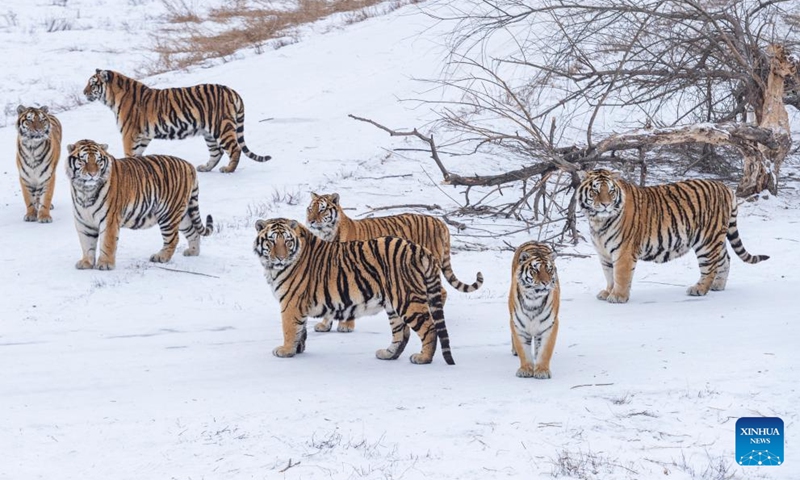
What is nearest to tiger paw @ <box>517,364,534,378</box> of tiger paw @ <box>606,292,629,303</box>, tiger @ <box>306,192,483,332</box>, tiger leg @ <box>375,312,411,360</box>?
tiger leg @ <box>375,312,411,360</box>

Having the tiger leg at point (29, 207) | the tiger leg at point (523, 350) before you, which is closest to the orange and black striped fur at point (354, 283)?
the tiger leg at point (523, 350)

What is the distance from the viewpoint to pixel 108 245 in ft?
31.1

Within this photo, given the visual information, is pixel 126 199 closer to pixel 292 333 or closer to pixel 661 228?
pixel 292 333

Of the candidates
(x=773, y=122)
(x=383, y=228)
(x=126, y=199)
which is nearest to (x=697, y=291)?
(x=383, y=228)

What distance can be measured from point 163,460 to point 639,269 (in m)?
6.23

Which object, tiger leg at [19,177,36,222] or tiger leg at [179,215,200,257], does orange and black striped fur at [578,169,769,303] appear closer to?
tiger leg at [179,215,200,257]

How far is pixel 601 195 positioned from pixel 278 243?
2868 millimetres

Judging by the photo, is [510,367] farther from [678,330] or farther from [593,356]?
[678,330]

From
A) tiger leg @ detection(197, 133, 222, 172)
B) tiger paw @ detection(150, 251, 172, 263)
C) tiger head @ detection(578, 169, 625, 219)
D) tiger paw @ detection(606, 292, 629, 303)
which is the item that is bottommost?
tiger paw @ detection(606, 292, 629, 303)

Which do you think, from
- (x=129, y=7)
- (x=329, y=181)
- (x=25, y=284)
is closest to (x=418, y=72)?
(x=329, y=181)

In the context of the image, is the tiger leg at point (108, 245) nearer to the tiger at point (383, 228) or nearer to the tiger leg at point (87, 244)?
the tiger leg at point (87, 244)

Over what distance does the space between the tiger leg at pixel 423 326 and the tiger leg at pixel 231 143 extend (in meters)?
7.53

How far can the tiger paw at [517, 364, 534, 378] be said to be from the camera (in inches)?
261

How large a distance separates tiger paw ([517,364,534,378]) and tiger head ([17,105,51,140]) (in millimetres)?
6656
